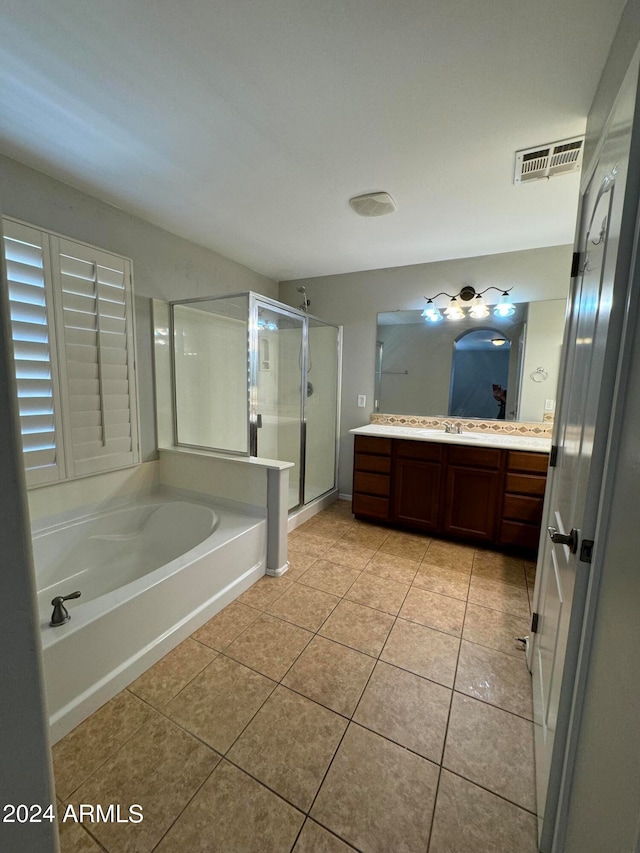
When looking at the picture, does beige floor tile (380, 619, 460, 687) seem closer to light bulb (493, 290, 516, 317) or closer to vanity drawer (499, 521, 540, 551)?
vanity drawer (499, 521, 540, 551)

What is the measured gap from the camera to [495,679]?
157 cm

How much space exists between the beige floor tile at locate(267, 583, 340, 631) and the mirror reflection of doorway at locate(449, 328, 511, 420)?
1992mm

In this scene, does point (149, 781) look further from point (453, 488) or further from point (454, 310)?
point (454, 310)

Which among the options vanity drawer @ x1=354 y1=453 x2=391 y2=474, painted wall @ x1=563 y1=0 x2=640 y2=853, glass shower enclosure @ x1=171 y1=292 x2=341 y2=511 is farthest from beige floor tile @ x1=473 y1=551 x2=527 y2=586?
painted wall @ x1=563 y1=0 x2=640 y2=853

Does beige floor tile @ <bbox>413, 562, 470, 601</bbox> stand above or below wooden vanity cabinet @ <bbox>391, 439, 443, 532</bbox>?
below

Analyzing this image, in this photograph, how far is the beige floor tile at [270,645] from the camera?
5.27ft

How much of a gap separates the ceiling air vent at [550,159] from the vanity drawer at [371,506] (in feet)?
7.74

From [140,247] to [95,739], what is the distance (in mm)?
2681

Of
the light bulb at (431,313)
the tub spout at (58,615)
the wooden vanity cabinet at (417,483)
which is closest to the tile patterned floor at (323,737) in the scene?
the tub spout at (58,615)

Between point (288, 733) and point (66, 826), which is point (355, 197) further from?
point (66, 826)

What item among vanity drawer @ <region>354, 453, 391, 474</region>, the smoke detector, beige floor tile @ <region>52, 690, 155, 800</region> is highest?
the smoke detector

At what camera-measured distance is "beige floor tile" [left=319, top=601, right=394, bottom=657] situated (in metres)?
1.75

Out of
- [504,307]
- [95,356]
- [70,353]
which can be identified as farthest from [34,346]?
[504,307]

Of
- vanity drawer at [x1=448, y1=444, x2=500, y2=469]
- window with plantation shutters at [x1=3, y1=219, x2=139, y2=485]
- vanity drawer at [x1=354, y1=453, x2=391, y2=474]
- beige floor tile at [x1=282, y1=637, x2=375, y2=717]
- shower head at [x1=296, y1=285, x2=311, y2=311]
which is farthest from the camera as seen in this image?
shower head at [x1=296, y1=285, x2=311, y2=311]
